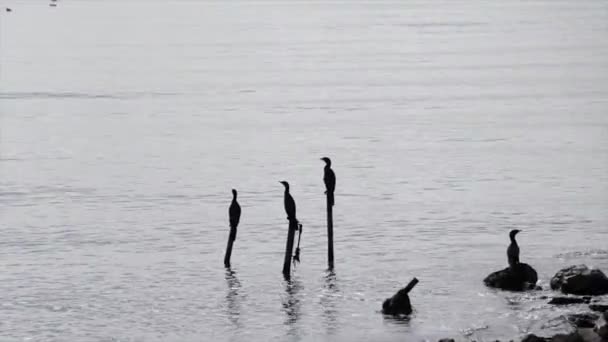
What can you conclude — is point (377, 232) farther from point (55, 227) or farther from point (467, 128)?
point (467, 128)

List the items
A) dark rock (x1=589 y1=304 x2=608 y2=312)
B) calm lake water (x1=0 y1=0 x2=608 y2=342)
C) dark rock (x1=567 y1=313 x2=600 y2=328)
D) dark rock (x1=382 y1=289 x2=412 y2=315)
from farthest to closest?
1. calm lake water (x1=0 y1=0 x2=608 y2=342)
2. dark rock (x1=382 y1=289 x2=412 y2=315)
3. dark rock (x1=589 y1=304 x2=608 y2=312)
4. dark rock (x1=567 y1=313 x2=600 y2=328)

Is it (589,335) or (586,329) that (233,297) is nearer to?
(586,329)

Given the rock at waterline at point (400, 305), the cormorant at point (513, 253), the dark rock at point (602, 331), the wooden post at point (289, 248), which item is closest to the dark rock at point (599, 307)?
the dark rock at point (602, 331)

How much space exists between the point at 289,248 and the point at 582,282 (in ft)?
33.3

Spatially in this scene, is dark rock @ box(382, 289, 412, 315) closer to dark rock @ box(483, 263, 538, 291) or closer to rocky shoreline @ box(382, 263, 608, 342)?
rocky shoreline @ box(382, 263, 608, 342)

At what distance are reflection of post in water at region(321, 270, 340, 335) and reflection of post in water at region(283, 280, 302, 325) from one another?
0.87 m

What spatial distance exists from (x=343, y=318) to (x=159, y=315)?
20.1ft

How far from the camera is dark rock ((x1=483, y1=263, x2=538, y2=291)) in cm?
3941

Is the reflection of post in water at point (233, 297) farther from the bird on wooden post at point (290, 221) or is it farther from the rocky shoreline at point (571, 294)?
the rocky shoreline at point (571, 294)

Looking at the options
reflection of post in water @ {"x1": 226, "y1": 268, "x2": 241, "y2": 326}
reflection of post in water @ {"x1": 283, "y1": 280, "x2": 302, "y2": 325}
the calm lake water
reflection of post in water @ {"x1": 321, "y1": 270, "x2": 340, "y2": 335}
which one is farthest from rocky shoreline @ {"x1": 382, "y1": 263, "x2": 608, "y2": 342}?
reflection of post in water @ {"x1": 226, "y1": 268, "x2": 241, "y2": 326}

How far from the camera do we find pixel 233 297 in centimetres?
4134

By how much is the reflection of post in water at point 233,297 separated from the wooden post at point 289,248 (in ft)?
5.80

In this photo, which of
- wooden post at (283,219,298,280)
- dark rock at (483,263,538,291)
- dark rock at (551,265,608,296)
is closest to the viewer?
dark rock at (551,265,608,296)

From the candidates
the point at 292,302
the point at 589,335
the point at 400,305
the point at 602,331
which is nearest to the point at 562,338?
the point at 589,335
